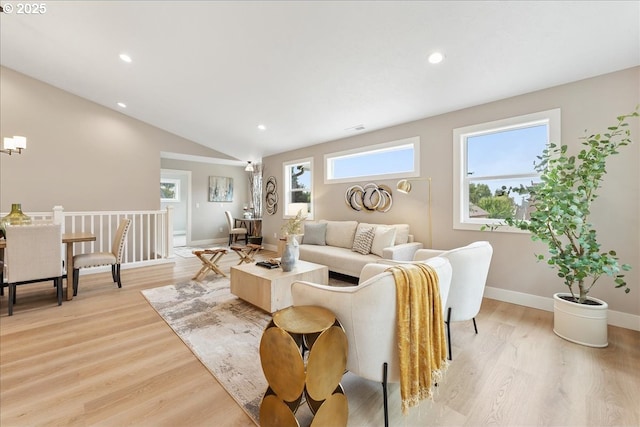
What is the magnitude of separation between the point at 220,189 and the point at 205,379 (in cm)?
690

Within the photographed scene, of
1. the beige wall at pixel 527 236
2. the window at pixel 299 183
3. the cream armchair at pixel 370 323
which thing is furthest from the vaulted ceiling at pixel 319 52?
the cream armchair at pixel 370 323

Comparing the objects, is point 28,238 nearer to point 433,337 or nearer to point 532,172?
point 433,337

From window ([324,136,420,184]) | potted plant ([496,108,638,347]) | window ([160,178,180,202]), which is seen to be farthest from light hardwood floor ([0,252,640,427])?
window ([160,178,180,202])

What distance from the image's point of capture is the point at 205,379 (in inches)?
68.9

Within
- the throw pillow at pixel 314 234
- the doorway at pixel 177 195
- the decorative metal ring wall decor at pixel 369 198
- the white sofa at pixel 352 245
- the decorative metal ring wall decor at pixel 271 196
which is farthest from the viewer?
the doorway at pixel 177 195

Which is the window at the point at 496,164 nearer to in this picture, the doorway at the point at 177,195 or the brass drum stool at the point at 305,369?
the brass drum stool at the point at 305,369

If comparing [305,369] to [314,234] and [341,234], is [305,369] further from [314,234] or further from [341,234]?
[314,234]

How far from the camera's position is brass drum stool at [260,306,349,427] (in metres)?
1.16

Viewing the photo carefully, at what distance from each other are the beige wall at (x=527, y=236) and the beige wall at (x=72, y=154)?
192 inches

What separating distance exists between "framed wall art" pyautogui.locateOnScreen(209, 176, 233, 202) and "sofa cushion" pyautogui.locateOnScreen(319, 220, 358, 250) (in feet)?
15.2

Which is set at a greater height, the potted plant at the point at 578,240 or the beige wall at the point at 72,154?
the beige wall at the point at 72,154

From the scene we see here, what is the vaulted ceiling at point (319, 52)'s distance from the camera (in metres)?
2.21

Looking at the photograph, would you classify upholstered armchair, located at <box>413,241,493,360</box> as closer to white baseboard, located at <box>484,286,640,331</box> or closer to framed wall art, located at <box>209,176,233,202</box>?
white baseboard, located at <box>484,286,640,331</box>

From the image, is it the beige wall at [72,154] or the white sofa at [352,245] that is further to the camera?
the beige wall at [72,154]
